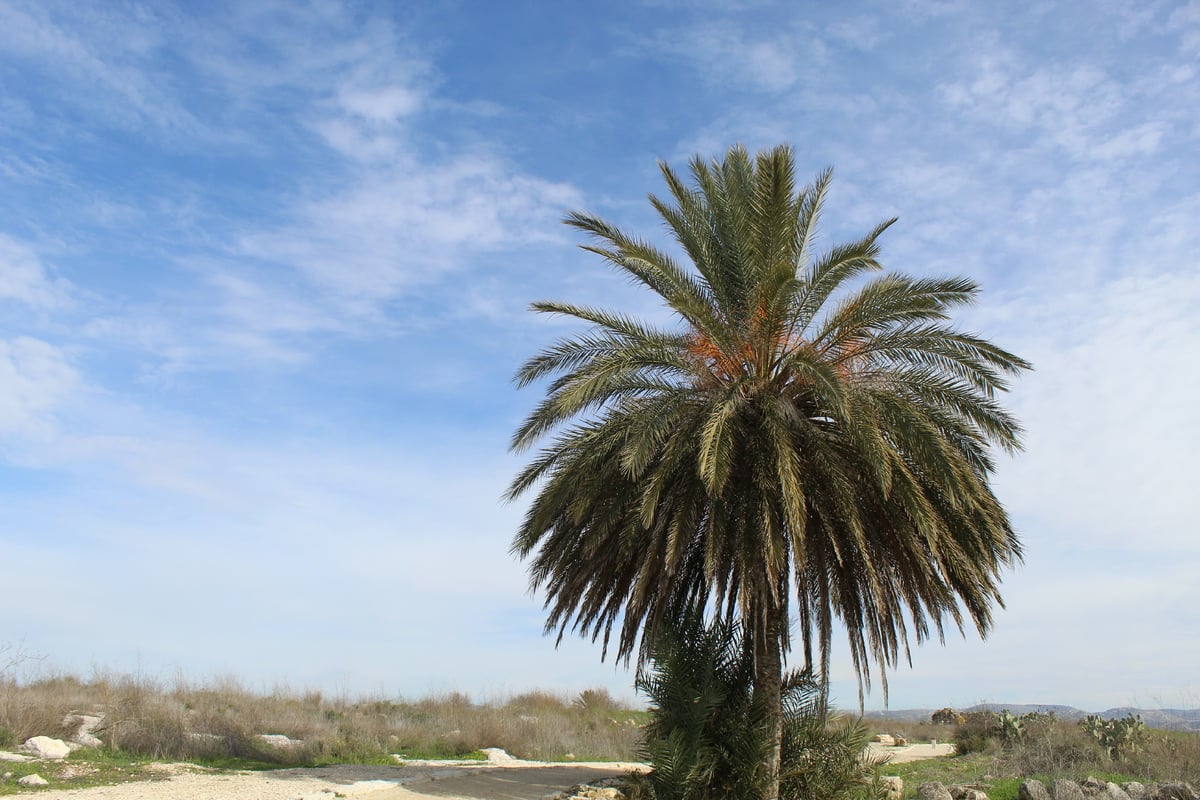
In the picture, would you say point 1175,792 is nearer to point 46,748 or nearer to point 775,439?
point 775,439

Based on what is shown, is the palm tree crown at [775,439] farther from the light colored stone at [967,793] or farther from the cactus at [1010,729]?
the cactus at [1010,729]

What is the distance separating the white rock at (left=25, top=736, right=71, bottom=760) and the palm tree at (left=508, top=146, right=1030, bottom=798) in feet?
32.7

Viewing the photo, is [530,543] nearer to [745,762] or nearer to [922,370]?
[745,762]

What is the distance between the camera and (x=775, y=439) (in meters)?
11.7

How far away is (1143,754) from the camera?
17125 mm

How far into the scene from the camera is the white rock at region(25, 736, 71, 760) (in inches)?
614

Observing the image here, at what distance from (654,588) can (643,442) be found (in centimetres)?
289

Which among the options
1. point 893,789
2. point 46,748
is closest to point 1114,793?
point 893,789

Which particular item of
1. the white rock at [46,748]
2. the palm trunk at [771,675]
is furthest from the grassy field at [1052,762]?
the white rock at [46,748]

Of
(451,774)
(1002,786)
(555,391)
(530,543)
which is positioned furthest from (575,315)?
(1002,786)

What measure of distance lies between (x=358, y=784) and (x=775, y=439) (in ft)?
28.1

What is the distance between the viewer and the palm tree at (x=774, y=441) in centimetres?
1195

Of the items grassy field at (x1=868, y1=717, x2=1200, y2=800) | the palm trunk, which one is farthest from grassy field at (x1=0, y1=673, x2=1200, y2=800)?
the palm trunk

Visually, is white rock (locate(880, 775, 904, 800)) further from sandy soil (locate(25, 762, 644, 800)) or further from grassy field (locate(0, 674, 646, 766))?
grassy field (locate(0, 674, 646, 766))
